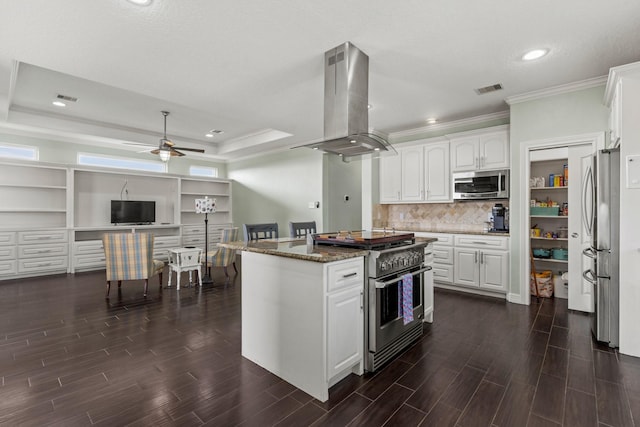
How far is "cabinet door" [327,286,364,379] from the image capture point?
2006mm

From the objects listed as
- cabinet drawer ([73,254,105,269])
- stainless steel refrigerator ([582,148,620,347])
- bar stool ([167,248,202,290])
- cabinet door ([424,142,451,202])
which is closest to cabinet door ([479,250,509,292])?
cabinet door ([424,142,451,202])

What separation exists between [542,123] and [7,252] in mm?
8568

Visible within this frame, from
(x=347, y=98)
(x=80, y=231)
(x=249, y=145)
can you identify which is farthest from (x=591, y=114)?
(x=80, y=231)

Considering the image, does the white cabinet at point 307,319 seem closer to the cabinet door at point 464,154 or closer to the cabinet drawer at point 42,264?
the cabinet door at point 464,154

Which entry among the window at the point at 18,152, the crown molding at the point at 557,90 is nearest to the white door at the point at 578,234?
the crown molding at the point at 557,90

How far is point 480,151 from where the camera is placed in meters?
4.50

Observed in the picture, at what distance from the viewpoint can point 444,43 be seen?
2.74 m

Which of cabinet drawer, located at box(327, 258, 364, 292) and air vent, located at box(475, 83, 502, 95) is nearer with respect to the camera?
cabinet drawer, located at box(327, 258, 364, 292)

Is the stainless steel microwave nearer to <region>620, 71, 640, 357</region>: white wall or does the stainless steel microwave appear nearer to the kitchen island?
<region>620, 71, 640, 357</region>: white wall

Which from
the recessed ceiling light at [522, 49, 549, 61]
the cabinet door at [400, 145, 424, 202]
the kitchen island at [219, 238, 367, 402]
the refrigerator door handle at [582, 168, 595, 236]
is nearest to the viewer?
the kitchen island at [219, 238, 367, 402]

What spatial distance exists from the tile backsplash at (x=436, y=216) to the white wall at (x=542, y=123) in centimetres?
71

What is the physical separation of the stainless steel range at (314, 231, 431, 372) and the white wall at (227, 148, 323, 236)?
3.87 m

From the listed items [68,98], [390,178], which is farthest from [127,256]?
[390,178]

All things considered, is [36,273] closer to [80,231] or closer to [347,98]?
[80,231]
